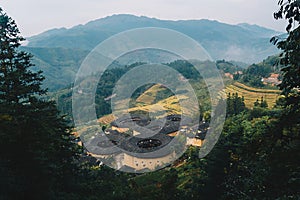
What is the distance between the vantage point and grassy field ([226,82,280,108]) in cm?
3088

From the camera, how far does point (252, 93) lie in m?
36.1

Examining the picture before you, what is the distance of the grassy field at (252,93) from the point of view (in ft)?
101

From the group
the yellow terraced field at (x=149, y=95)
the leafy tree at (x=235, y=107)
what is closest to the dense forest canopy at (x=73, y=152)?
the leafy tree at (x=235, y=107)

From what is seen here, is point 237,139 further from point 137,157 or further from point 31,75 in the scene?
point 137,157

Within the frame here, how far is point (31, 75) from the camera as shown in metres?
7.88

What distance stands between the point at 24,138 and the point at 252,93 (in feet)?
112

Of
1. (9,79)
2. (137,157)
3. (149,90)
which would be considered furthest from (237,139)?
(149,90)

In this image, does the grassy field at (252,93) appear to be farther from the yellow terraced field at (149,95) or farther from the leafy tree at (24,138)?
the leafy tree at (24,138)

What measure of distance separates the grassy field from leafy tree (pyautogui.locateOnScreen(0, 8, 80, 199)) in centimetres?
2440

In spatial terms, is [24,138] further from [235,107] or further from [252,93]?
[252,93]

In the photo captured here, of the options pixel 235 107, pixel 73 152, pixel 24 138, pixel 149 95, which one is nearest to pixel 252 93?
pixel 235 107

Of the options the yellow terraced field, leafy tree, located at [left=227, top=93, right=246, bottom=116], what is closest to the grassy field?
leafy tree, located at [left=227, top=93, right=246, bottom=116]

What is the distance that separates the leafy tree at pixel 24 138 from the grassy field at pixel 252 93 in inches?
961

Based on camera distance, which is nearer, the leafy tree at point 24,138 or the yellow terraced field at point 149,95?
the leafy tree at point 24,138
